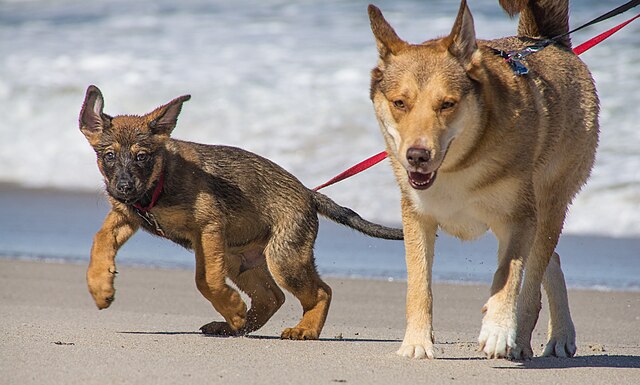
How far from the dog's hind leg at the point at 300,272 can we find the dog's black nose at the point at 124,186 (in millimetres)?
922

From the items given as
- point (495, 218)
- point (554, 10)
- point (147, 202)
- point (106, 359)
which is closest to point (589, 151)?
point (554, 10)

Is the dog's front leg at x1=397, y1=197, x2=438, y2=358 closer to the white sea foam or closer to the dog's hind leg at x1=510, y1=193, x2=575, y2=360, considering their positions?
the dog's hind leg at x1=510, y1=193, x2=575, y2=360

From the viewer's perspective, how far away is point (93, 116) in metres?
5.98

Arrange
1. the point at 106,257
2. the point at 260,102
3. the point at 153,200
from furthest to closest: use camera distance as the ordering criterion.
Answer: the point at 260,102
the point at 153,200
the point at 106,257

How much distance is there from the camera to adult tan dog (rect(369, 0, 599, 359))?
4.75 meters

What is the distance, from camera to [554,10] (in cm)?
625

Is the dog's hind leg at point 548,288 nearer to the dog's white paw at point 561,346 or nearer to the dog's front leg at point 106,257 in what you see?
the dog's white paw at point 561,346

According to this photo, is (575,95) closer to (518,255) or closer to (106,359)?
(518,255)

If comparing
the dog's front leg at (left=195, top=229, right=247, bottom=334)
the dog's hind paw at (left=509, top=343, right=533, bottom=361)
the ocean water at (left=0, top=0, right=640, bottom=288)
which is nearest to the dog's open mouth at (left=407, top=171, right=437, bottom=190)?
the dog's hind paw at (left=509, top=343, right=533, bottom=361)

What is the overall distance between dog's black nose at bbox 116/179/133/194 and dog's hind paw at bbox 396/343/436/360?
1.61m

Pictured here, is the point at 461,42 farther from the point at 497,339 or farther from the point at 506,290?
the point at 497,339

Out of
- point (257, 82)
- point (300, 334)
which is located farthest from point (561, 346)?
point (257, 82)

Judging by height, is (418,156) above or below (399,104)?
below

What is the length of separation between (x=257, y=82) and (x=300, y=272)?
354 inches
